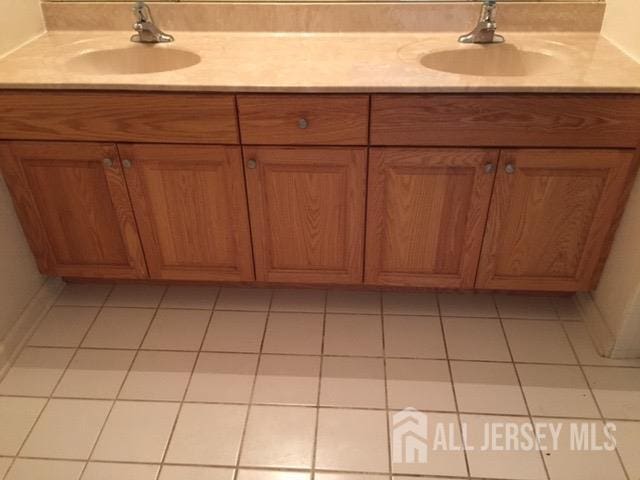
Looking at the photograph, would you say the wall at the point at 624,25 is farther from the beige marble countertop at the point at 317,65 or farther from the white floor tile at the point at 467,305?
the white floor tile at the point at 467,305

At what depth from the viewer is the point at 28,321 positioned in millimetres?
1710

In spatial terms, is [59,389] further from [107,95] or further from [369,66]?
[369,66]

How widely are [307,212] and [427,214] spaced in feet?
1.20

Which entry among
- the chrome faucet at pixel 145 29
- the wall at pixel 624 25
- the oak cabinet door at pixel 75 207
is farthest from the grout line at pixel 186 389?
the wall at pixel 624 25

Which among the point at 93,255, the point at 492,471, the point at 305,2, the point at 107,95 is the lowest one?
the point at 492,471

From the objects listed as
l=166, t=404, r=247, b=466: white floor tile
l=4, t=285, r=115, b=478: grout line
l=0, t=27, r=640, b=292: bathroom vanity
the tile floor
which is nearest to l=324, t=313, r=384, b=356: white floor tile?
the tile floor

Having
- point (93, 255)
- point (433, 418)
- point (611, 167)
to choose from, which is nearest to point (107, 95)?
point (93, 255)

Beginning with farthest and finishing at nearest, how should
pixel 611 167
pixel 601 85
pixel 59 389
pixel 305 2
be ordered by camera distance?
1. pixel 305 2
2. pixel 59 389
3. pixel 611 167
4. pixel 601 85

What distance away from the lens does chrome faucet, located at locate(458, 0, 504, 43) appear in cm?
157

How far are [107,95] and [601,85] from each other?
1.29 meters

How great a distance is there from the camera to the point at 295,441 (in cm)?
138

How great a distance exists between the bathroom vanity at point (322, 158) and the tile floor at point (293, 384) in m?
0.14

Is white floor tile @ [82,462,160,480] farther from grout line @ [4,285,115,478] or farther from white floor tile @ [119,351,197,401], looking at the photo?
white floor tile @ [119,351,197,401]

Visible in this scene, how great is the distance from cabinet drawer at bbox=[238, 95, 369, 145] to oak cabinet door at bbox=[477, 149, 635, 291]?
0.43 meters
